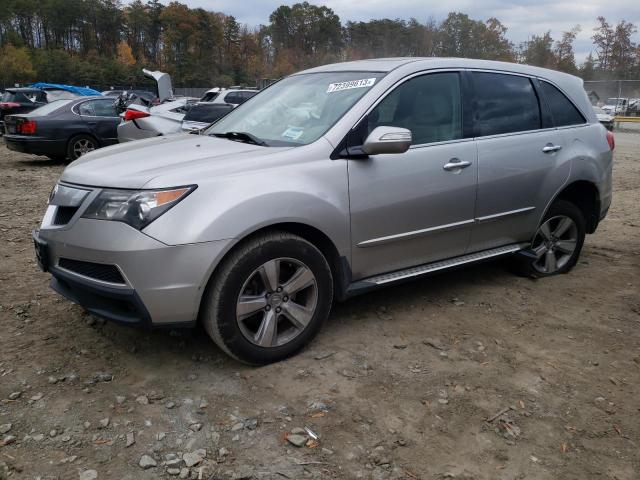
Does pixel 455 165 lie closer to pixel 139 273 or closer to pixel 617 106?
pixel 139 273

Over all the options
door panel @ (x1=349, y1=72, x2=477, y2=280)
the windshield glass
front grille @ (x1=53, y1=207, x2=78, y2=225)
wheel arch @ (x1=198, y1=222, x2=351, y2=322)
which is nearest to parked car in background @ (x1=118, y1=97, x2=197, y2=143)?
the windshield glass

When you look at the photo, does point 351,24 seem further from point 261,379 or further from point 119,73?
point 261,379

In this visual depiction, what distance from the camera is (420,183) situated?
3.62m

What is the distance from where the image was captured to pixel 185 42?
92.6m

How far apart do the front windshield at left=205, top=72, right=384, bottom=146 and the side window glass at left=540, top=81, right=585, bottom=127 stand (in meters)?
1.71

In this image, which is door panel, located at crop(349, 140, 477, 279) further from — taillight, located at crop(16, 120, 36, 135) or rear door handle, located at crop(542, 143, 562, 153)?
taillight, located at crop(16, 120, 36, 135)

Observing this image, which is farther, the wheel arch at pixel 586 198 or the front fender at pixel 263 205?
the wheel arch at pixel 586 198

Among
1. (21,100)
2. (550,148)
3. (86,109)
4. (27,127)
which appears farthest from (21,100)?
(550,148)

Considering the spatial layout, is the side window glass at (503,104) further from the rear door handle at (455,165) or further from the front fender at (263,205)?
the front fender at (263,205)

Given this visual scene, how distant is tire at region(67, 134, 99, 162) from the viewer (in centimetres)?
1130

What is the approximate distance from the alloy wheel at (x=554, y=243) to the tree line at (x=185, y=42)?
64734 millimetres

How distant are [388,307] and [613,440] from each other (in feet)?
5.80

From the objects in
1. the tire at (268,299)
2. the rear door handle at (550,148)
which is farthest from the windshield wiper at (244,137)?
the rear door handle at (550,148)

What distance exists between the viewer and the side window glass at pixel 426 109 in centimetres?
361
